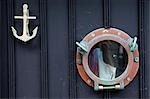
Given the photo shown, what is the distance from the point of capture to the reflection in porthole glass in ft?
8.65

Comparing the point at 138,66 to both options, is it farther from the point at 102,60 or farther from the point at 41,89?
the point at 41,89

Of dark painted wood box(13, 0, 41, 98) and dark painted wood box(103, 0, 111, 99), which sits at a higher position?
dark painted wood box(103, 0, 111, 99)

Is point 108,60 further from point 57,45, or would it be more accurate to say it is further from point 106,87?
point 57,45

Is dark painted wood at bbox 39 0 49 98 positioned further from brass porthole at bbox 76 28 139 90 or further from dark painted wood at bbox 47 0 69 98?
brass porthole at bbox 76 28 139 90

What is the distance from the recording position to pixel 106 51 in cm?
266

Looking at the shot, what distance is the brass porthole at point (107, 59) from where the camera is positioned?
260 centimetres

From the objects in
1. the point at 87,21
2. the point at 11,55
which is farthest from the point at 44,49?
the point at 87,21

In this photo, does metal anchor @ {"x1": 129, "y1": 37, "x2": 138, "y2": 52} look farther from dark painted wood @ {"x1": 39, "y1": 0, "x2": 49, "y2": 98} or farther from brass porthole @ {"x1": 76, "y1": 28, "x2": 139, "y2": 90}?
dark painted wood @ {"x1": 39, "y1": 0, "x2": 49, "y2": 98}

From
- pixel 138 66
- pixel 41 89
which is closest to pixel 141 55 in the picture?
pixel 138 66

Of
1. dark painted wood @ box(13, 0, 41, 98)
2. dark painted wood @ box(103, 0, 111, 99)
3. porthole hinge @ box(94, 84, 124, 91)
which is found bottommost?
porthole hinge @ box(94, 84, 124, 91)

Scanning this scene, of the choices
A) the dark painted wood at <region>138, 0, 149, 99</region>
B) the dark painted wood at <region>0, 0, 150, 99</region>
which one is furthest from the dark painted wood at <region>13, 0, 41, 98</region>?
Answer: the dark painted wood at <region>138, 0, 149, 99</region>

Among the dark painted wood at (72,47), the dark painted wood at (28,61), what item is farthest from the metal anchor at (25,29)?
the dark painted wood at (72,47)

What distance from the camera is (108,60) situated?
105 inches

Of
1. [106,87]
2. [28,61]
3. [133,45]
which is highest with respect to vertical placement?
[133,45]
